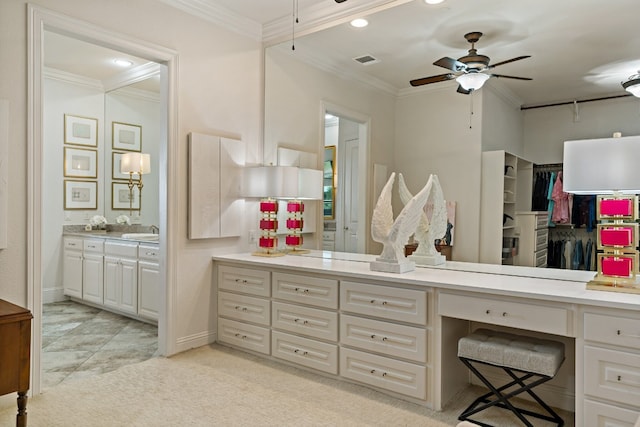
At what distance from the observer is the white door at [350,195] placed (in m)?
3.34

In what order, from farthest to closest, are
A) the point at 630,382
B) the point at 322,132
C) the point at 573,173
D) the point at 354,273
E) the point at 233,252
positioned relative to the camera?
the point at 233,252
the point at 322,132
the point at 354,273
the point at 573,173
the point at 630,382

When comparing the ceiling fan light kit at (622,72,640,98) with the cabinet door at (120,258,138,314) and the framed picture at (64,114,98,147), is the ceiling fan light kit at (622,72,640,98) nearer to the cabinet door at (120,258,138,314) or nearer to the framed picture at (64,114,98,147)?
the cabinet door at (120,258,138,314)

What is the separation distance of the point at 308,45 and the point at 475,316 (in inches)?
100

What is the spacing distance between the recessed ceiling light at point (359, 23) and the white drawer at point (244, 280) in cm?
198

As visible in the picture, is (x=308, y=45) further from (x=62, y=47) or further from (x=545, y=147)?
(x=62, y=47)

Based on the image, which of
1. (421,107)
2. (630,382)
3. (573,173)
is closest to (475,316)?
(630,382)

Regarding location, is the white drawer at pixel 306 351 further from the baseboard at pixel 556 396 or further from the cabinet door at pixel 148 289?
the cabinet door at pixel 148 289

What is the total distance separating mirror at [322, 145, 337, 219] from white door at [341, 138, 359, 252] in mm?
104

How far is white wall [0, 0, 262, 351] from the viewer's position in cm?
259

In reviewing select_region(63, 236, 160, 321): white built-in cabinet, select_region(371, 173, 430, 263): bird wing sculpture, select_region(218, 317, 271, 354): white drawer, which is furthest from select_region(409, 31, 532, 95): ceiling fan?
select_region(63, 236, 160, 321): white built-in cabinet

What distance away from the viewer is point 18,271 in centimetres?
262

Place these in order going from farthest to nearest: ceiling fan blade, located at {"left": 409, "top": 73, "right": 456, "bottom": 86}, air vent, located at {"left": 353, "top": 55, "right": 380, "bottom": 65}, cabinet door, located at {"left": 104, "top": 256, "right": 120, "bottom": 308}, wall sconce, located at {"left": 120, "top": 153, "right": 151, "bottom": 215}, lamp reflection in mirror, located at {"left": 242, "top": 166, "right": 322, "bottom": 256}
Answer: wall sconce, located at {"left": 120, "top": 153, "right": 151, "bottom": 215} < cabinet door, located at {"left": 104, "top": 256, "right": 120, "bottom": 308} < lamp reflection in mirror, located at {"left": 242, "top": 166, "right": 322, "bottom": 256} < air vent, located at {"left": 353, "top": 55, "right": 380, "bottom": 65} < ceiling fan blade, located at {"left": 409, "top": 73, "right": 456, "bottom": 86}

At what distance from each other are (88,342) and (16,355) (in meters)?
1.74

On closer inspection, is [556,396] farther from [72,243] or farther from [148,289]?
[72,243]
